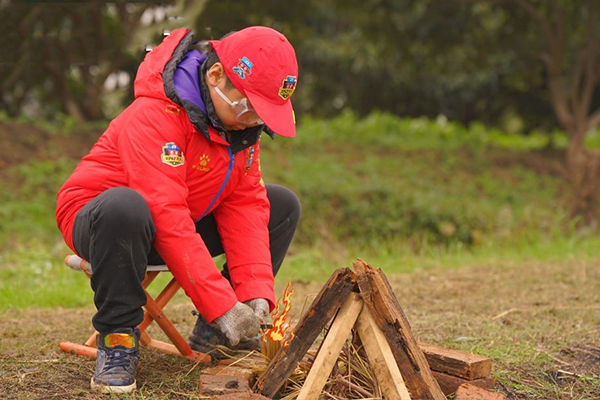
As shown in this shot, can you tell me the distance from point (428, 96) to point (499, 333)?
41.3ft

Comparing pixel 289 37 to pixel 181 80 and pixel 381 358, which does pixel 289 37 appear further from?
pixel 381 358

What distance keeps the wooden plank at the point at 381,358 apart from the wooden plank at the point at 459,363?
12.5 inches

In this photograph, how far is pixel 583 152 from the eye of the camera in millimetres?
10359

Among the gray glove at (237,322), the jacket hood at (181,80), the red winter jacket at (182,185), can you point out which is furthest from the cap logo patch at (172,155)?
the gray glove at (237,322)

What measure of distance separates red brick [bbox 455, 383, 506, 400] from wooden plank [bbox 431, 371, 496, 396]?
84 mm

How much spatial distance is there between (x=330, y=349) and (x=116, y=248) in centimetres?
84

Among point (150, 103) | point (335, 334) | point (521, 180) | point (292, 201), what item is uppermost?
point (150, 103)

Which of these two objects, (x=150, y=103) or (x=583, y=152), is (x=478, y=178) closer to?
(x=583, y=152)

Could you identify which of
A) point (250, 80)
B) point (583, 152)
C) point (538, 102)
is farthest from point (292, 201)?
point (538, 102)

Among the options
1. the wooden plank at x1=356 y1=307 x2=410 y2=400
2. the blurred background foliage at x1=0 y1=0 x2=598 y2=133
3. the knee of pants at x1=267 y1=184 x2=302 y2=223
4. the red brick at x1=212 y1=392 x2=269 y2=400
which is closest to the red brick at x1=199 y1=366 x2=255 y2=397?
the red brick at x1=212 y1=392 x2=269 y2=400

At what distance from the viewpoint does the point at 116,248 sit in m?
2.72

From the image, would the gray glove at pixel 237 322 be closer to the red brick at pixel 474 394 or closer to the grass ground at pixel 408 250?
the grass ground at pixel 408 250

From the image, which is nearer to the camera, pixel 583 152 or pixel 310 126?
pixel 583 152

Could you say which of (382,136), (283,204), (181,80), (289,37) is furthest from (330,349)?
(382,136)
